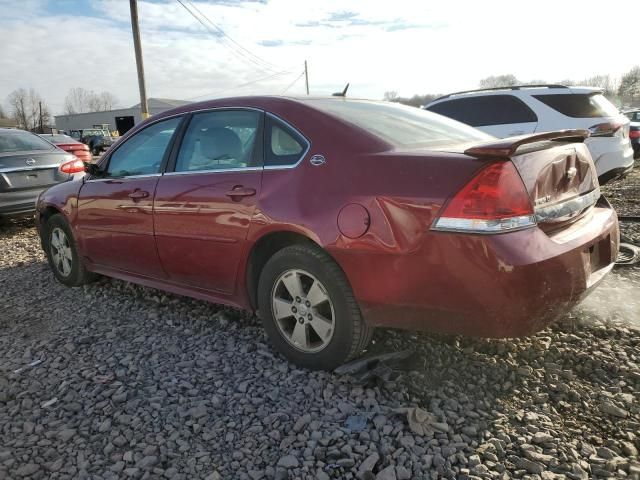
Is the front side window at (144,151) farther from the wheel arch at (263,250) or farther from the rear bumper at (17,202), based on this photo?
the rear bumper at (17,202)

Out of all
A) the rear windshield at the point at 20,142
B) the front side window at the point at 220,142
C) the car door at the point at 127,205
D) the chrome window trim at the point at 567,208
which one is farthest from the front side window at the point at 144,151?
the rear windshield at the point at 20,142

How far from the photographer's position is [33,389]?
2875 mm

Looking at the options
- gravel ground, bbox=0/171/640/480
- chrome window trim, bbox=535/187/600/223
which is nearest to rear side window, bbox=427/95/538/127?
gravel ground, bbox=0/171/640/480

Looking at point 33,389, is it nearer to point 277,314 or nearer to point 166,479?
point 166,479

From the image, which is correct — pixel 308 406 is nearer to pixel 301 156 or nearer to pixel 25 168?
pixel 301 156

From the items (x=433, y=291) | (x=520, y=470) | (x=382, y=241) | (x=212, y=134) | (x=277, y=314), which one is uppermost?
(x=212, y=134)

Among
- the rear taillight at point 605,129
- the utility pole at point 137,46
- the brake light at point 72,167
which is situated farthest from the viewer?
the utility pole at point 137,46

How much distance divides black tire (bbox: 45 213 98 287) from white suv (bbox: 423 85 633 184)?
592cm

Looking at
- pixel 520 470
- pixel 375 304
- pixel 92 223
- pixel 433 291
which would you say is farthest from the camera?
pixel 92 223

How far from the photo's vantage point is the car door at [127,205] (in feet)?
12.1

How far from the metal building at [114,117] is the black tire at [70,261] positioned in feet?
185

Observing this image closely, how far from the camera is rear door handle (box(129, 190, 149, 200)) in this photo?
3654 millimetres

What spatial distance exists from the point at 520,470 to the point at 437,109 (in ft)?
23.2

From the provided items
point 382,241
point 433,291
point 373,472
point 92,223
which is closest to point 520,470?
point 373,472
